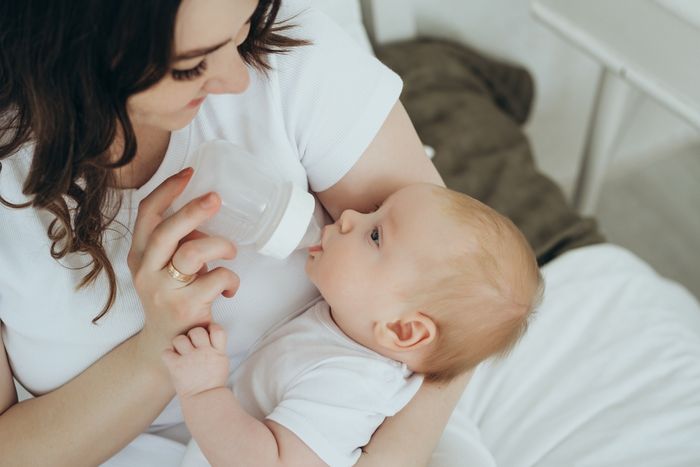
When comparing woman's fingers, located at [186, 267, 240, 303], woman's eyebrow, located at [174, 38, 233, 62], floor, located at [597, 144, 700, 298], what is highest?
woman's eyebrow, located at [174, 38, 233, 62]

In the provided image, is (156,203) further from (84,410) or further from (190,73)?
(84,410)

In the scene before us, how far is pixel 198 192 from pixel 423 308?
0.96 feet

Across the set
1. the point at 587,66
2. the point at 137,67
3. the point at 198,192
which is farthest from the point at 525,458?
the point at 587,66

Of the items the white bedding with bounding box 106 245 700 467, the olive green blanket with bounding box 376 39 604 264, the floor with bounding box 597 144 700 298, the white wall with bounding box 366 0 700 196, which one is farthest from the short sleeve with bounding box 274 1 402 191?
the floor with bounding box 597 144 700 298

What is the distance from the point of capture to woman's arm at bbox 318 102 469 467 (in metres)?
0.92

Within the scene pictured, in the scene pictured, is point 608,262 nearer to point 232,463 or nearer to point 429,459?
point 429,459

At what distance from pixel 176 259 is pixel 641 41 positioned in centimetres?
102

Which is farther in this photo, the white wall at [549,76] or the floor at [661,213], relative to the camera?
the floor at [661,213]

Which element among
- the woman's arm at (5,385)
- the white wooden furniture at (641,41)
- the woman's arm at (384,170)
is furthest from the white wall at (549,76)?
the woman's arm at (5,385)

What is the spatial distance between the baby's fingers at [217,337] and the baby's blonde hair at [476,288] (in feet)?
0.72

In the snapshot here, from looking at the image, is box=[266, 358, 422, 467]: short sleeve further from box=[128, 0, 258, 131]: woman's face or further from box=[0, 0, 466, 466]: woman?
box=[128, 0, 258, 131]: woman's face

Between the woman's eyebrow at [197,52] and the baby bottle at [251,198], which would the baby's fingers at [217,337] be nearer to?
the baby bottle at [251,198]

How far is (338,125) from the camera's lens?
0.90 metres

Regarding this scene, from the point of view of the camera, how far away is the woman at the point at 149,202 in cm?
74
